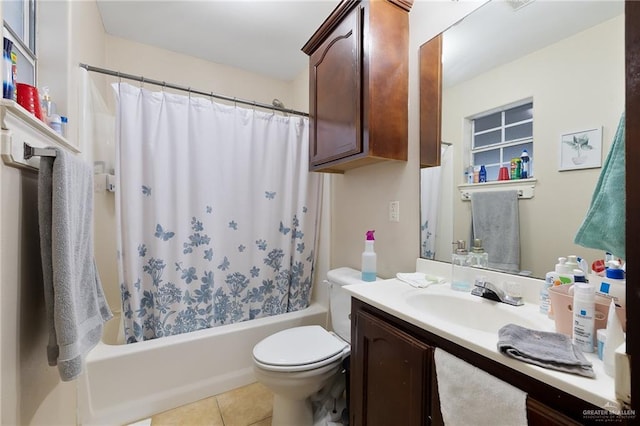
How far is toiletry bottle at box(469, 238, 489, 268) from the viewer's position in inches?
42.4

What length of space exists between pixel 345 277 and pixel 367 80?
1.03 m

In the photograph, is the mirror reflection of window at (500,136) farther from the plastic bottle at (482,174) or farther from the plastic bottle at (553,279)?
the plastic bottle at (553,279)

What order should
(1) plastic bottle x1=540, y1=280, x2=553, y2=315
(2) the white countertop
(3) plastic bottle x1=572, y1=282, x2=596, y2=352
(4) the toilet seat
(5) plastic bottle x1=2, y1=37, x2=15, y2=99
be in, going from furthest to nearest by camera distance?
(4) the toilet seat, (1) plastic bottle x1=540, y1=280, x2=553, y2=315, (5) plastic bottle x1=2, y1=37, x2=15, y2=99, (3) plastic bottle x1=572, y1=282, x2=596, y2=352, (2) the white countertop

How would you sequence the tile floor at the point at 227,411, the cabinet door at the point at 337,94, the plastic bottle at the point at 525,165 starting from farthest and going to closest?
the tile floor at the point at 227,411 < the cabinet door at the point at 337,94 < the plastic bottle at the point at 525,165

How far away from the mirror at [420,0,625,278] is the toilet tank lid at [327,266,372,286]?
471 mm

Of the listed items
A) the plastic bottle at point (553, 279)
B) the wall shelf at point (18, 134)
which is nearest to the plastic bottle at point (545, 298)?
the plastic bottle at point (553, 279)

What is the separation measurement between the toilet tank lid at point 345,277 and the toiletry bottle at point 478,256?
1.83 feet

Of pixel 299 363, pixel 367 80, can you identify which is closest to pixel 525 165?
pixel 367 80

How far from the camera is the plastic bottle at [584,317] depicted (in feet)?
1.92

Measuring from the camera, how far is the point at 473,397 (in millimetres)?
624

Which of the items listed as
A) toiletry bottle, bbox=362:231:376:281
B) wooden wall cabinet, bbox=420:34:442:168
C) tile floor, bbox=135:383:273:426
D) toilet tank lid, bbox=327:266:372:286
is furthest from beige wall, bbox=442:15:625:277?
tile floor, bbox=135:383:273:426

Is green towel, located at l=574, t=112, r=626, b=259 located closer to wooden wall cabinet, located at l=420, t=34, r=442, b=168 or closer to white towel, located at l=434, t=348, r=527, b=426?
white towel, located at l=434, t=348, r=527, b=426

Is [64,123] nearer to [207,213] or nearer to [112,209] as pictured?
[207,213]

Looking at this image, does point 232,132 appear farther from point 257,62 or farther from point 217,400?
point 217,400
